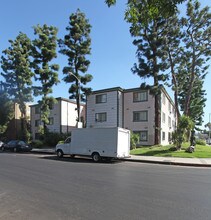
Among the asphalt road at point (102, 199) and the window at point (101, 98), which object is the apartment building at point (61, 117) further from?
the asphalt road at point (102, 199)

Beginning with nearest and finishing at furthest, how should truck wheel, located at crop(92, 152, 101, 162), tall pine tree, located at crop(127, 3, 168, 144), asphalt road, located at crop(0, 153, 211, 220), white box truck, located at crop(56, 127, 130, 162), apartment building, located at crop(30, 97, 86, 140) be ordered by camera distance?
asphalt road, located at crop(0, 153, 211, 220) < white box truck, located at crop(56, 127, 130, 162) < truck wheel, located at crop(92, 152, 101, 162) < tall pine tree, located at crop(127, 3, 168, 144) < apartment building, located at crop(30, 97, 86, 140)

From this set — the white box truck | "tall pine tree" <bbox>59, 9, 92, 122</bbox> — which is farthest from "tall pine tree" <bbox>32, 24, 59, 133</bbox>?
the white box truck

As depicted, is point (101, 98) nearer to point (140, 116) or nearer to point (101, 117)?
point (101, 117)

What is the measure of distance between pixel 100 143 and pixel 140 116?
1691cm

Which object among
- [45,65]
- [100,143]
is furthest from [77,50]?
[100,143]

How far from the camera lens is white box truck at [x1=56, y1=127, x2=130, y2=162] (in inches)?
768

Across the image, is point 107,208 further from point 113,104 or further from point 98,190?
point 113,104

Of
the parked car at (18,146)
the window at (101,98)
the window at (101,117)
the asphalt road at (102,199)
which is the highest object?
the window at (101,98)

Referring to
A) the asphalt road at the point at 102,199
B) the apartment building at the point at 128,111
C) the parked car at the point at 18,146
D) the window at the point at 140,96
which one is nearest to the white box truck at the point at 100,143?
the asphalt road at the point at 102,199

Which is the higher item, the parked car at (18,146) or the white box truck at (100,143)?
the white box truck at (100,143)

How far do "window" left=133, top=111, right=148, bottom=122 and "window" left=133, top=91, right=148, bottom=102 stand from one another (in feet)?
6.04

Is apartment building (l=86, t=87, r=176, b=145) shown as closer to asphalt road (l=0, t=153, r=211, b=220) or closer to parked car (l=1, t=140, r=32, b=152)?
parked car (l=1, t=140, r=32, b=152)

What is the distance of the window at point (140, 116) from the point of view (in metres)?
35.5

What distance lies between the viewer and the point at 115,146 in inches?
762
